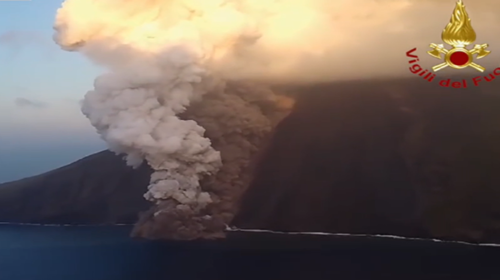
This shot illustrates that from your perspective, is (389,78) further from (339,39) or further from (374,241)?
(374,241)

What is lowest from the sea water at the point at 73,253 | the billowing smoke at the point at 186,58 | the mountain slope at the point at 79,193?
the sea water at the point at 73,253

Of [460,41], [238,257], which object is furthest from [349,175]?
[460,41]

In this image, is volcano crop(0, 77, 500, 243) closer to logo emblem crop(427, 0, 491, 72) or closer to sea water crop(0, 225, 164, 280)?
sea water crop(0, 225, 164, 280)

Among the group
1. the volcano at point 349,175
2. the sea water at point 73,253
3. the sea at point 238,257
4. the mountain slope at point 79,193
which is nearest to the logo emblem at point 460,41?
the volcano at point 349,175

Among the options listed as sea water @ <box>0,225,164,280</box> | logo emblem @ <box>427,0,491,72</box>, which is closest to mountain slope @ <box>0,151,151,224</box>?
sea water @ <box>0,225,164,280</box>

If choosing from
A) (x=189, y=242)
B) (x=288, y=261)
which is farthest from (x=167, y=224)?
(x=288, y=261)

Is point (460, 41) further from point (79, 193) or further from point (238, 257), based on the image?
point (79, 193)

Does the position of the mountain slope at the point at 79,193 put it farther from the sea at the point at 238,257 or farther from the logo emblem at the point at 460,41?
the logo emblem at the point at 460,41
